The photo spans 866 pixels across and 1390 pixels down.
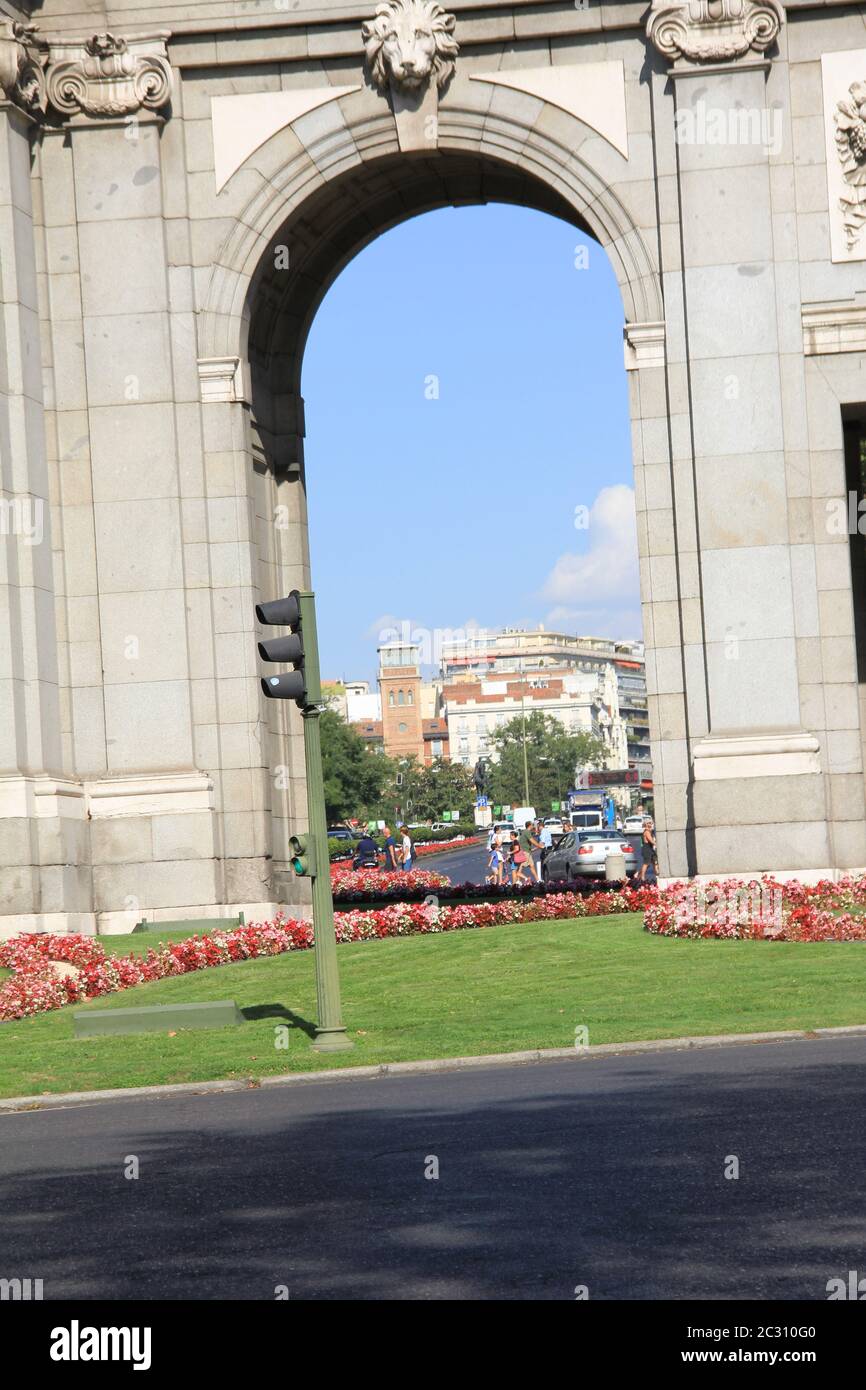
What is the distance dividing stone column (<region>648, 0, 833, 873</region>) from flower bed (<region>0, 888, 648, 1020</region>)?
249 centimetres

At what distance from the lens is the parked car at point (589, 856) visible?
2425 inches

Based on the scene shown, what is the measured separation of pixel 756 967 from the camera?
22047 mm

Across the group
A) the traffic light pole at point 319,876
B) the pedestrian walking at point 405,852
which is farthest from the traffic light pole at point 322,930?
the pedestrian walking at point 405,852

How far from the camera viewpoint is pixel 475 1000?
21.3 meters

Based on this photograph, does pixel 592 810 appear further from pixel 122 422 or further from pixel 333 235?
pixel 122 422

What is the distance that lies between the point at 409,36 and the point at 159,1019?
54.2ft

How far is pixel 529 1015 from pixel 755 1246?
11.4m

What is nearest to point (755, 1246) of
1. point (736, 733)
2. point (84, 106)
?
point (736, 733)

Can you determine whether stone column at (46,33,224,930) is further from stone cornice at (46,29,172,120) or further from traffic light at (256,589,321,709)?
traffic light at (256,589,321,709)

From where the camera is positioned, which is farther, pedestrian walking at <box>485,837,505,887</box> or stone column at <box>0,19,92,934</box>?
pedestrian walking at <box>485,837,505,887</box>

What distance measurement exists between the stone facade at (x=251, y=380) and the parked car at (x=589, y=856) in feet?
102

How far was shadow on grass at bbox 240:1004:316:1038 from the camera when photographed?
65.0 feet

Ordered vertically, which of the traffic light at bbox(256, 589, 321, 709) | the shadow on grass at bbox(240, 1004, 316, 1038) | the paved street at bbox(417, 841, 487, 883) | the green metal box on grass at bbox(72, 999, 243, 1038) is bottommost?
the paved street at bbox(417, 841, 487, 883)

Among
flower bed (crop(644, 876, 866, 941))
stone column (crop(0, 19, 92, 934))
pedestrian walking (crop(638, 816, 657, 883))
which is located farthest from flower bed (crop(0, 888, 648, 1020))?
pedestrian walking (crop(638, 816, 657, 883))
